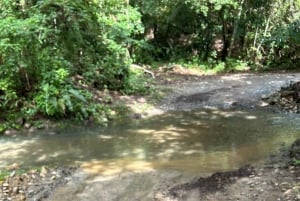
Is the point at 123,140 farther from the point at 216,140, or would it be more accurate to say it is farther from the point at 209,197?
the point at 209,197

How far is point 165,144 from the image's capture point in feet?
27.2

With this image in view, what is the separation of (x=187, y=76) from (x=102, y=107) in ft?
24.7

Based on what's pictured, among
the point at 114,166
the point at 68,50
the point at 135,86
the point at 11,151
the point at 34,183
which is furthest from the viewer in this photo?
the point at 135,86

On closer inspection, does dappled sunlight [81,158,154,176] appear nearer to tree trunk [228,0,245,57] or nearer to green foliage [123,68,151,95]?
green foliage [123,68,151,95]

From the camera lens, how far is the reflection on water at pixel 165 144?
719cm

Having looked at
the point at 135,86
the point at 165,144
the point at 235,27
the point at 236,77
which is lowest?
the point at 236,77

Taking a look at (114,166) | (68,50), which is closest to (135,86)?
(68,50)

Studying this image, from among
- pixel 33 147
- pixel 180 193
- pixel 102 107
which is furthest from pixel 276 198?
pixel 102 107

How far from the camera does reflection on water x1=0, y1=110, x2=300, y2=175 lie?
23.6 ft

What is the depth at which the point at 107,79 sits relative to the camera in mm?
12578

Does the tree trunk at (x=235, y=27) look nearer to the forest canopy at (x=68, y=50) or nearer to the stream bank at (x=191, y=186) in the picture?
the forest canopy at (x=68, y=50)

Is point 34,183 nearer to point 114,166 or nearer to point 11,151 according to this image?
point 114,166

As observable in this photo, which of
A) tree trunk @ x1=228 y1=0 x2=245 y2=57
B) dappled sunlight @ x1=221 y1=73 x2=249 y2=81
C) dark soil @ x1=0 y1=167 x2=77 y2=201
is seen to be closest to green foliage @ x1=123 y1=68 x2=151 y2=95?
dappled sunlight @ x1=221 y1=73 x2=249 y2=81

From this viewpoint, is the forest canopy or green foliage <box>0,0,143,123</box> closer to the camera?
green foliage <box>0,0,143,123</box>
